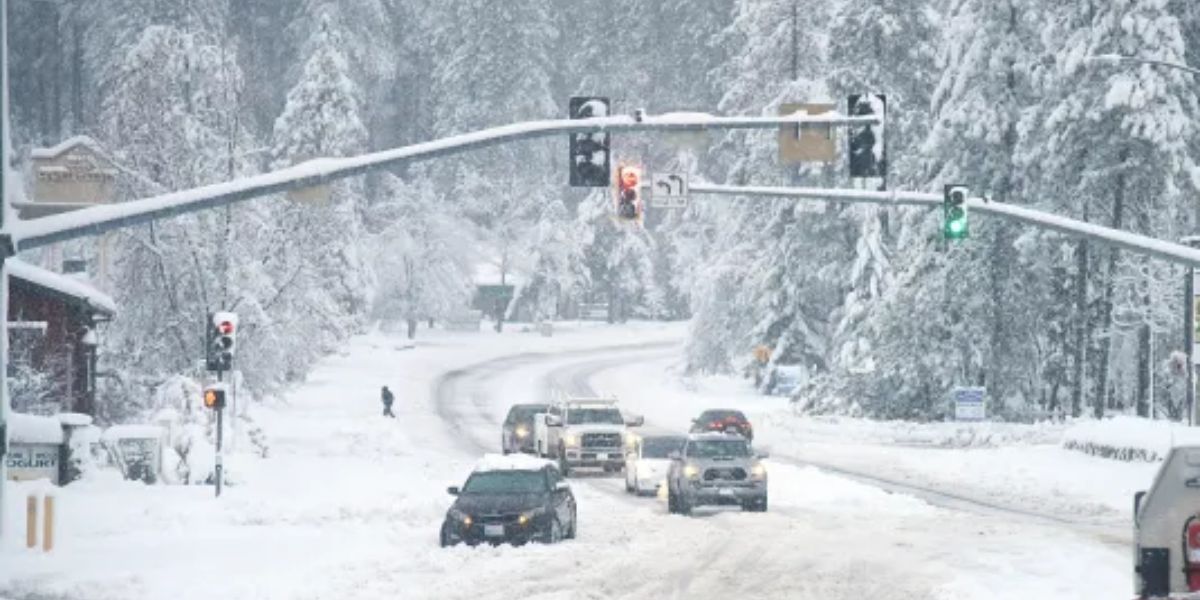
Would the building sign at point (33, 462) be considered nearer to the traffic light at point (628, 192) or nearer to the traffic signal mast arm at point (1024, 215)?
the traffic light at point (628, 192)

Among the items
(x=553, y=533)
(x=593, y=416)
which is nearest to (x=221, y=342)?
(x=553, y=533)

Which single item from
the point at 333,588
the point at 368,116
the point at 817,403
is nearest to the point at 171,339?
the point at 817,403

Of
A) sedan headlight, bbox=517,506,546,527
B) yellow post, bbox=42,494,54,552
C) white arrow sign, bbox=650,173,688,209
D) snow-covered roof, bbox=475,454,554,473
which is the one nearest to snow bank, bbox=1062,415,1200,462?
white arrow sign, bbox=650,173,688,209

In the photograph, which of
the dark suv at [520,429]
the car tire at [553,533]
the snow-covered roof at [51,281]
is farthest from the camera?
the dark suv at [520,429]

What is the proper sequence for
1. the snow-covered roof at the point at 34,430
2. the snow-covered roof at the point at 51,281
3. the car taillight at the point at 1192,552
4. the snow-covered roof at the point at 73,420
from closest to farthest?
the car taillight at the point at 1192,552, the snow-covered roof at the point at 34,430, the snow-covered roof at the point at 73,420, the snow-covered roof at the point at 51,281

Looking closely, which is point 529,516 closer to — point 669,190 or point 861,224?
point 669,190

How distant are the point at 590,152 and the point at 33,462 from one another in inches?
642

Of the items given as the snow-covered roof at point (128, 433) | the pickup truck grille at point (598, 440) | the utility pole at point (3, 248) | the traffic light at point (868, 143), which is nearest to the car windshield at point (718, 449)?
the pickup truck grille at point (598, 440)

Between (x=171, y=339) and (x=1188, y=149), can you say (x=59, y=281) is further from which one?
(x=1188, y=149)

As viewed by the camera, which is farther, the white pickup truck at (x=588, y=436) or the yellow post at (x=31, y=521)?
the white pickup truck at (x=588, y=436)

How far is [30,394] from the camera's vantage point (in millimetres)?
41594

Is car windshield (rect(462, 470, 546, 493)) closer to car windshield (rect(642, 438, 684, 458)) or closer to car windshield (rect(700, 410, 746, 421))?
car windshield (rect(642, 438, 684, 458))

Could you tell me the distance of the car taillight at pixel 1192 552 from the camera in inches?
541

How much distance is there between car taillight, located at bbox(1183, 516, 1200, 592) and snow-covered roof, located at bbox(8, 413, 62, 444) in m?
25.6
